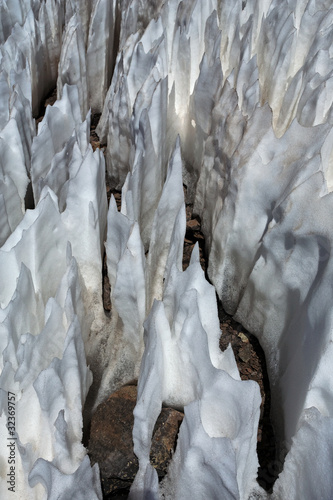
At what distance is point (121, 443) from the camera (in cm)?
59

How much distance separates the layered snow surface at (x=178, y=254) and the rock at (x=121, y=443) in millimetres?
25

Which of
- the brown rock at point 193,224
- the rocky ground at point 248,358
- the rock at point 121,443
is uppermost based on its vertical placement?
the brown rock at point 193,224

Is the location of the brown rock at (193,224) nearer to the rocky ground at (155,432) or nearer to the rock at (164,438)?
the rocky ground at (155,432)

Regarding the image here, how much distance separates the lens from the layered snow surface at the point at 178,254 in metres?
0.50

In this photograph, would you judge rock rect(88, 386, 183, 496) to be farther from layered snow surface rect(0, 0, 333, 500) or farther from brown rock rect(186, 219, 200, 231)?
brown rock rect(186, 219, 200, 231)

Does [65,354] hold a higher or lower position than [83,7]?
lower

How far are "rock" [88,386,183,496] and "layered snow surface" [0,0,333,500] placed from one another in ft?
0.08

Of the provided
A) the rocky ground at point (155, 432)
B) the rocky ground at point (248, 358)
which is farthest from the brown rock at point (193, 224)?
the rocky ground at point (155, 432)

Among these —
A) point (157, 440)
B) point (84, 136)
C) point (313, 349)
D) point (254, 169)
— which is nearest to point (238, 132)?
point (254, 169)

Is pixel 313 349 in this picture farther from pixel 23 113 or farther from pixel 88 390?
pixel 23 113

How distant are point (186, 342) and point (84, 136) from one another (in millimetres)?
427

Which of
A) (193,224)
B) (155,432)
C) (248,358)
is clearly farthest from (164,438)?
(193,224)

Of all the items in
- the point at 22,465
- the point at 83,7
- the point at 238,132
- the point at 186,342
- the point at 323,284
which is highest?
the point at 83,7

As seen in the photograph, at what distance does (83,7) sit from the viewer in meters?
1.29
